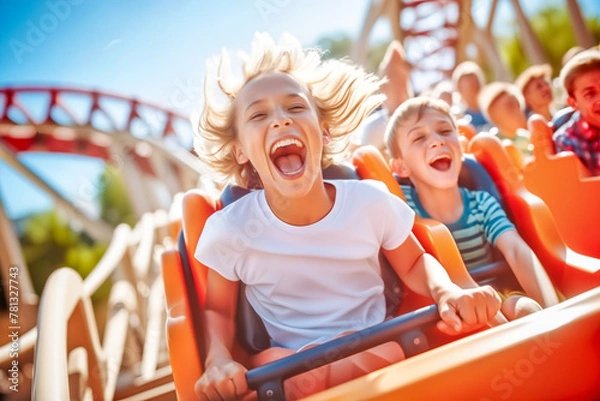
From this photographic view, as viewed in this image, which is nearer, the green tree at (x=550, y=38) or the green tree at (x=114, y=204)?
the green tree at (x=550, y=38)

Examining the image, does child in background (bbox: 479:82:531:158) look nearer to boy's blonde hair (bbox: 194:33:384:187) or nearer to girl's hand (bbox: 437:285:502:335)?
boy's blonde hair (bbox: 194:33:384:187)

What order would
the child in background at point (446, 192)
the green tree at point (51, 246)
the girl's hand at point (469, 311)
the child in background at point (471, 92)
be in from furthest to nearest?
1. the green tree at point (51, 246)
2. the child in background at point (471, 92)
3. the child in background at point (446, 192)
4. the girl's hand at point (469, 311)

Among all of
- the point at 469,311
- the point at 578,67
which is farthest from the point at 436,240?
the point at 578,67

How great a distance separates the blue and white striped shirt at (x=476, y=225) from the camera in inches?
29.5

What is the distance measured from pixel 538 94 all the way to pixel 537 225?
789mm

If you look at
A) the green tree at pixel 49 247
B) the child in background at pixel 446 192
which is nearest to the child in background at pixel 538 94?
the child in background at pixel 446 192

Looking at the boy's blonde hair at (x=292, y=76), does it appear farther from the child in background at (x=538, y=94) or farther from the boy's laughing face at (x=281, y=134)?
the child in background at (x=538, y=94)

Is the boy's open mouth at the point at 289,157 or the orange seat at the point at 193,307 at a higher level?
the boy's open mouth at the point at 289,157

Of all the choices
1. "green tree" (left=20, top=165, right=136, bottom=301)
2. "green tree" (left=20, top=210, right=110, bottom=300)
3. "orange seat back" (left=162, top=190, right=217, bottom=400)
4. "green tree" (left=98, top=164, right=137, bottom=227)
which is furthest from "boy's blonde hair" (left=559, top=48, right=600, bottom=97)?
"green tree" (left=98, top=164, right=137, bottom=227)

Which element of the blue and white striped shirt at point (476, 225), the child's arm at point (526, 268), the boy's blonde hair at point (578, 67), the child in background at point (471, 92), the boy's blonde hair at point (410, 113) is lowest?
the child's arm at point (526, 268)

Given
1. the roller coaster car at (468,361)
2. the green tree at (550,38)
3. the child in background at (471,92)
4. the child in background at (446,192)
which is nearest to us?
the roller coaster car at (468,361)

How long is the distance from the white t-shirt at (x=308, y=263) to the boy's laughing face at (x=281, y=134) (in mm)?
58

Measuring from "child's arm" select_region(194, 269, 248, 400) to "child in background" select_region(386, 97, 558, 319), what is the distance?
1.04ft

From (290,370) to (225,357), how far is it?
11cm
